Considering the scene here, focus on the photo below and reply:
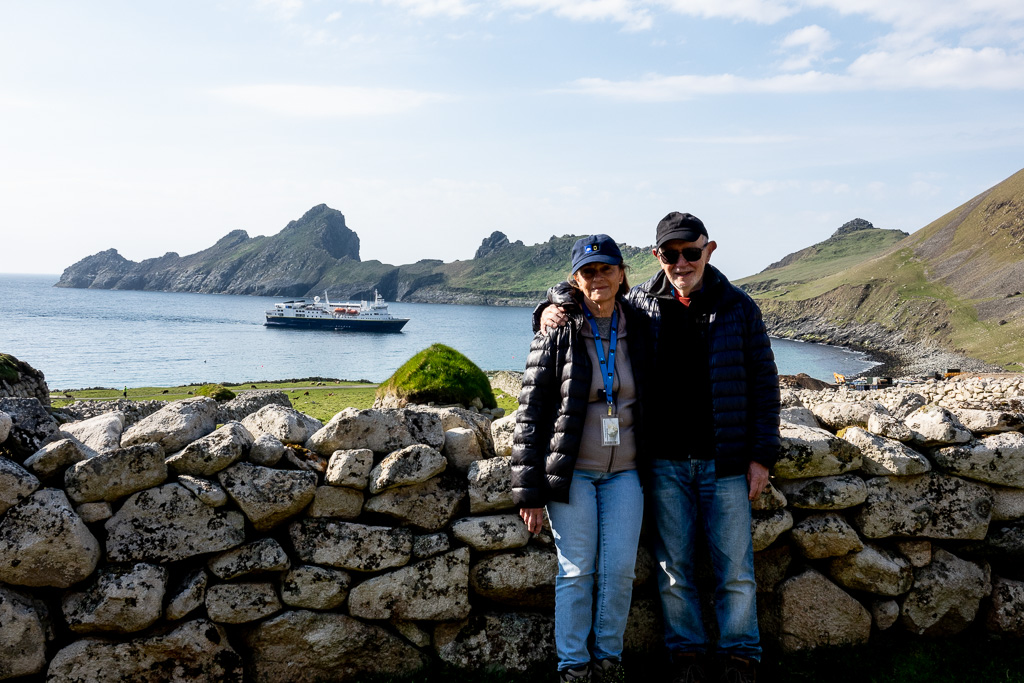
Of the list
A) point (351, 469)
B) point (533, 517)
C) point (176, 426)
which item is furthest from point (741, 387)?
point (176, 426)

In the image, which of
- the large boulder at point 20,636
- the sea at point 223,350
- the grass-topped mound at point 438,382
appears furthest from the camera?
the sea at point 223,350

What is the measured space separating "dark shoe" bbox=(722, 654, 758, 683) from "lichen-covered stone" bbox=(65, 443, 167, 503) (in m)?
3.86

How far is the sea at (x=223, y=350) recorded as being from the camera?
221 ft

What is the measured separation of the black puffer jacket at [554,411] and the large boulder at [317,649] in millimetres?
1538

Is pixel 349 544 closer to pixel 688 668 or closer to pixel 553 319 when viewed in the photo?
pixel 553 319

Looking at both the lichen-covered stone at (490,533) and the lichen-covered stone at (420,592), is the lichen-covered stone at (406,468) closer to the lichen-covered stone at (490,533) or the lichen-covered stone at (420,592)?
the lichen-covered stone at (490,533)

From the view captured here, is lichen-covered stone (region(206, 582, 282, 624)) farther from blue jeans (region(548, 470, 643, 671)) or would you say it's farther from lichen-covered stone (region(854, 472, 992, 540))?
lichen-covered stone (region(854, 472, 992, 540))

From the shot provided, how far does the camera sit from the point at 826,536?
480cm

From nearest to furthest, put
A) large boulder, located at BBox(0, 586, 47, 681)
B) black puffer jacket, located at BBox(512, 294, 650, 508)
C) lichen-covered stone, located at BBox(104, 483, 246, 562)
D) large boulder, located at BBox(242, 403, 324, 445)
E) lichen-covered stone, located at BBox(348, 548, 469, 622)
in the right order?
1. large boulder, located at BBox(0, 586, 47, 681)
2. black puffer jacket, located at BBox(512, 294, 650, 508)
3. lichen-covered stone, located at BBox(104, 483, 246, 562)
4. lichen-covered stone, located at BBox(348, 548, 469, 622)
5. large boulder, located at BBox(242, 403, 324, 445)

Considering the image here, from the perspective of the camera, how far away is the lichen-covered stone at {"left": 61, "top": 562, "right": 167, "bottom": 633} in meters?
4.03

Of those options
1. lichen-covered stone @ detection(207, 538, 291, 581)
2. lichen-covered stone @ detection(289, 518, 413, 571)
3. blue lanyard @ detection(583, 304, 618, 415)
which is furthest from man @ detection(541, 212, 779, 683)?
lichen-covered stone @ detection(207, 538, 291, 581)

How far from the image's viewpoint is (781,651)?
4.91 metres

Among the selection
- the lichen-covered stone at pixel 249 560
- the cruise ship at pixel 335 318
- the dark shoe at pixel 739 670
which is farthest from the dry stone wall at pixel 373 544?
the cruise ship at pixel 335 318

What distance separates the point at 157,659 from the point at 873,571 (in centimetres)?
499
